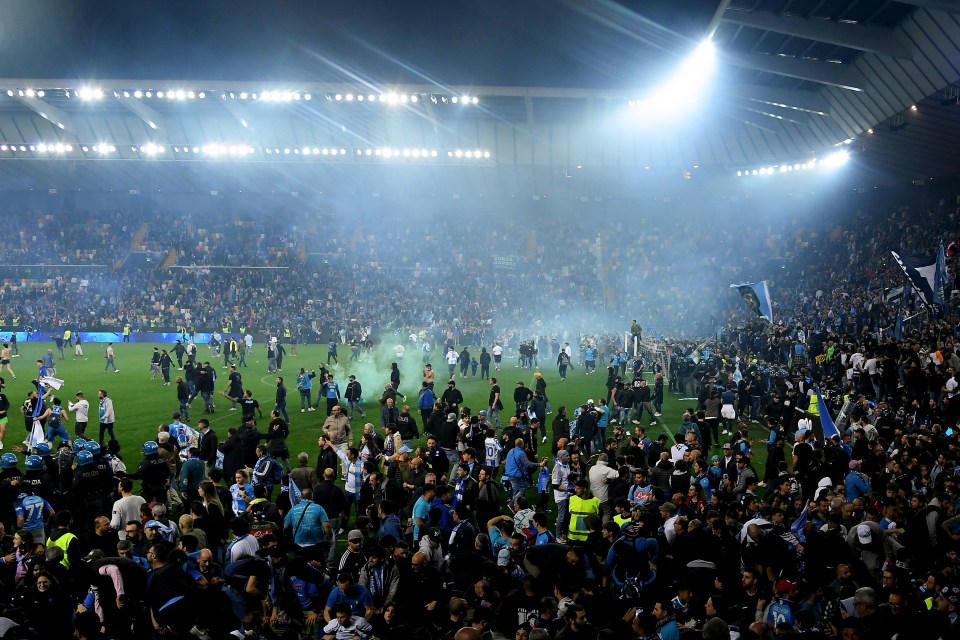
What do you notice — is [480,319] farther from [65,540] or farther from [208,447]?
[65,540]

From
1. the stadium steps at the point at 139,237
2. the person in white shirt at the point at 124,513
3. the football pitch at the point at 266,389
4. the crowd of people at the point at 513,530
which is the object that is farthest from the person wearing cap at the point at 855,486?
the stadium steps at the point at 139,237

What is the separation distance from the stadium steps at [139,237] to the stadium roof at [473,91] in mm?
3172

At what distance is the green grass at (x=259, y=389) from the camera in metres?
21.3

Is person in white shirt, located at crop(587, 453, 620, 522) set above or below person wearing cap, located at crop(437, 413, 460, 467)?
A: below

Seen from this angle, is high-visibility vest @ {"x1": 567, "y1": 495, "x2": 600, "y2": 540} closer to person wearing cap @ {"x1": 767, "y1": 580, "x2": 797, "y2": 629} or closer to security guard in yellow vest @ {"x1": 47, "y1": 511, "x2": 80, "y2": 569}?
person wearing cap @ {"x1": 767, "y1": 580, "x2": 797, "y2": 629}

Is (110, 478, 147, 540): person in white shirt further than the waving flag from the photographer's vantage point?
No

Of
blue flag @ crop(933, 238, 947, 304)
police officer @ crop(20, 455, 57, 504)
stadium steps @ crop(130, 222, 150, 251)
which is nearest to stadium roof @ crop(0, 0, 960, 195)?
stadium steps @ crop(130, 222, 150, 251)

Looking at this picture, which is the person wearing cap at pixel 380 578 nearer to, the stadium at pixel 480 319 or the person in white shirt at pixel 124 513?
the stadium at pixel 480 319

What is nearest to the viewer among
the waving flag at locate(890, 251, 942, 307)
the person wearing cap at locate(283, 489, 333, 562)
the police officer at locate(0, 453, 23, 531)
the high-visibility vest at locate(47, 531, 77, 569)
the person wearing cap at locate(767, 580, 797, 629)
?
the person wearing cap at locate(767, 580, 797, 629)

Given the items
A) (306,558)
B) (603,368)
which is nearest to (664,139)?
(603,368)

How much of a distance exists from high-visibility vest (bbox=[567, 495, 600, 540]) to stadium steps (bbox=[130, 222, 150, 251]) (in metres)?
53.6

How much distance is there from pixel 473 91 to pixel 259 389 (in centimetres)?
1803

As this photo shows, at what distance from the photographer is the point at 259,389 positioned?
95.2 ft

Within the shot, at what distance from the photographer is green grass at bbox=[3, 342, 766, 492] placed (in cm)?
2128
